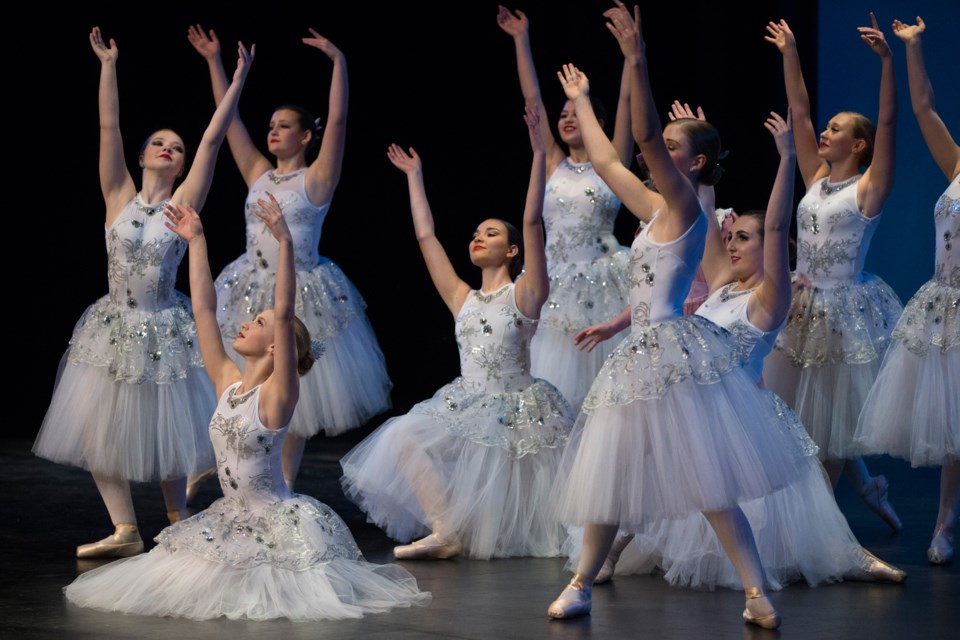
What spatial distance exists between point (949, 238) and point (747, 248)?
2.18 ft

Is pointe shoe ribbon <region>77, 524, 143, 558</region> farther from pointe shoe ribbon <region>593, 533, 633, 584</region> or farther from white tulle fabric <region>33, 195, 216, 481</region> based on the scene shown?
pointe shoe ribbon <region>593, 533, 633, 584</region>

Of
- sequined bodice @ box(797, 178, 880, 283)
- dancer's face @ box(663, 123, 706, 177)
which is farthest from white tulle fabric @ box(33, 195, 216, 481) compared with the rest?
sequined bodice @ box(797, 178, 880, 283)

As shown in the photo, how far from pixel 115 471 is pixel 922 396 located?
227 centimetres

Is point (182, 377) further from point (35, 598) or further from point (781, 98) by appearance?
point (781, 98)

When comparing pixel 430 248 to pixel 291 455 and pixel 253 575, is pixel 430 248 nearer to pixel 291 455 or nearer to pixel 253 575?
pixel 291 455

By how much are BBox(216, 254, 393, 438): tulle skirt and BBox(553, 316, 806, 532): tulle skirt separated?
1759mm

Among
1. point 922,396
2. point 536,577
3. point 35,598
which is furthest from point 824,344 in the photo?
point 35,598

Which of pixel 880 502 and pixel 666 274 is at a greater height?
pixel 666 274

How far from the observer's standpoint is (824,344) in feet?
13.7

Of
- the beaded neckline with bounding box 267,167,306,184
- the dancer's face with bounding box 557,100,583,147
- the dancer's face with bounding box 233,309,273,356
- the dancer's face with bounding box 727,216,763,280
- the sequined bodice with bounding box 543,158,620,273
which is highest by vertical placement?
the dancer's face with bounding box 557,100,583,147

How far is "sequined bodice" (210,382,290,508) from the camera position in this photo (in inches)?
128

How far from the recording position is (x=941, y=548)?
12.0 ft

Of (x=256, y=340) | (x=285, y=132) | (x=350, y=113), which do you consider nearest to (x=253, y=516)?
(x=256, y=340)

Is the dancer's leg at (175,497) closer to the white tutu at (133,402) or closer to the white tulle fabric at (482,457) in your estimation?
the white tutu at (133,402)
